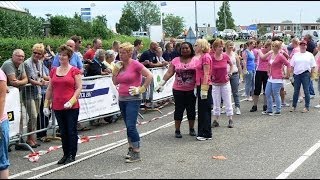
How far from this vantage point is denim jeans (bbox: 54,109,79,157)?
7.32 meters

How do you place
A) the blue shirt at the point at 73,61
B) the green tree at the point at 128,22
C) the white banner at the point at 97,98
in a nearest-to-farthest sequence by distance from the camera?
the blue shirt at the point at 73,61 → the white banner at the point at 97,98 → the green tree at the point at 128,22

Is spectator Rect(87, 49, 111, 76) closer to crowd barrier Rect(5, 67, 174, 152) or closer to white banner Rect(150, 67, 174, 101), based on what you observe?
crowd barrier Rect(5, 67, 174, 152)

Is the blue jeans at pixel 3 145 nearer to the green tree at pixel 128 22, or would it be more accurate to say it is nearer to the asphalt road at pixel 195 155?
the asphalt road at pixel 195 155

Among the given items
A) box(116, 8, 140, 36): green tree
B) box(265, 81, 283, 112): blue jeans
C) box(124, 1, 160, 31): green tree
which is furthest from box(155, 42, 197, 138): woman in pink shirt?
box(124, 1, 160, 31): green tree

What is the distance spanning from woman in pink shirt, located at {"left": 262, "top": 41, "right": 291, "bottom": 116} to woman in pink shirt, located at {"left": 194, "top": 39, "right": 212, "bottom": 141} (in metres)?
3.34

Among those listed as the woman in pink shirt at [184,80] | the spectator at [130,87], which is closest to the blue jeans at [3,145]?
the spectator at [130,87]

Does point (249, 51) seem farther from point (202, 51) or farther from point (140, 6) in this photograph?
point (140, 6)

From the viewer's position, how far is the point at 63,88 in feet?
23.8

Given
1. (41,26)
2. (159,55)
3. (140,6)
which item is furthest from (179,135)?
(140,6)

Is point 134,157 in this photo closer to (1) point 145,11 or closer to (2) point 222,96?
(2) point 222,96

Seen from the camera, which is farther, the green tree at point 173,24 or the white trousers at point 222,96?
the green tree at point 173,24

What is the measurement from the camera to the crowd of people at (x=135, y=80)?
288 inches

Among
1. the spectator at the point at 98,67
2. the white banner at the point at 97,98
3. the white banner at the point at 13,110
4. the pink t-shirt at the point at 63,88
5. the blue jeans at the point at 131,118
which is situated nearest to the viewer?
the pink t-shirt at the point at 63,88

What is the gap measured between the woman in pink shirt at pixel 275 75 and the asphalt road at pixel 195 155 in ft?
3.45
